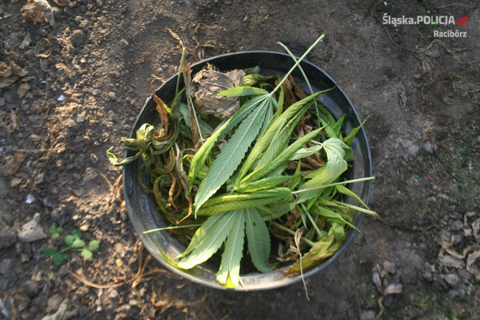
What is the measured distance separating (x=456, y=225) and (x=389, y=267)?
0.42m

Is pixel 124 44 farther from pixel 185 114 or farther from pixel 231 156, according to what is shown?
pixel 231 156

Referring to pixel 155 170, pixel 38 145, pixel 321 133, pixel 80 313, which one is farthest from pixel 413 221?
pixel 38 145

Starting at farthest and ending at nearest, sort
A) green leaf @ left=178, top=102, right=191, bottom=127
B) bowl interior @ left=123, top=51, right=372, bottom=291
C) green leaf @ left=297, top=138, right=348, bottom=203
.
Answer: green leaf @ left=178, top=102, right=191, bottom=127 < bowl interior @ left=123, top=51, right=372, bottom=291 < green leaf @ left=297, top=138, right=348, bottom=203

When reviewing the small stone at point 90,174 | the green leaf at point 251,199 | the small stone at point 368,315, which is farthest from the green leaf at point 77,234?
the small stone at point 368,315

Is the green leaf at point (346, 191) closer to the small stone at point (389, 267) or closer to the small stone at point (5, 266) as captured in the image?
the small stone at point (389, 267)

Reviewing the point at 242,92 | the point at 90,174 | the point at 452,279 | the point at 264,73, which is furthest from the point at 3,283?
the point at 452,279

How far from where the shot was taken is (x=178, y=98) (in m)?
1.46

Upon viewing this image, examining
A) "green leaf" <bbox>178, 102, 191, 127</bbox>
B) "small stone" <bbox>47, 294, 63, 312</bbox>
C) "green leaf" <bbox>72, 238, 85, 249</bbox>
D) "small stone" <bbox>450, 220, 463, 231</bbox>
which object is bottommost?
"small stone" <bbox>450, 220, 463, 231</bbox>

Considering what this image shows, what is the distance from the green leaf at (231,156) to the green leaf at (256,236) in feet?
0.57

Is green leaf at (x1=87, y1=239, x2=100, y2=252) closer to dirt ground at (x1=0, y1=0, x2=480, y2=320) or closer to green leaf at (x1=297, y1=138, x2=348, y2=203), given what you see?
dirt ground at (x1=0, y1=0, x2=480, y2=320)

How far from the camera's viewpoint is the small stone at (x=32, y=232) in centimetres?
163

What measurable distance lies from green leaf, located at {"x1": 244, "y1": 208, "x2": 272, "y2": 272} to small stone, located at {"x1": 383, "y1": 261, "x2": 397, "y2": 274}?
2.51 feet

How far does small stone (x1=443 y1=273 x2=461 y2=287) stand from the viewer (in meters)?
1.76

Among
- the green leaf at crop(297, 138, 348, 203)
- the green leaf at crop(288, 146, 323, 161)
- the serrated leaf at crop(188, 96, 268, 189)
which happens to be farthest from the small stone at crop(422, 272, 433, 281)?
the serrated leaf at crop(188, 96, 268, 189)
